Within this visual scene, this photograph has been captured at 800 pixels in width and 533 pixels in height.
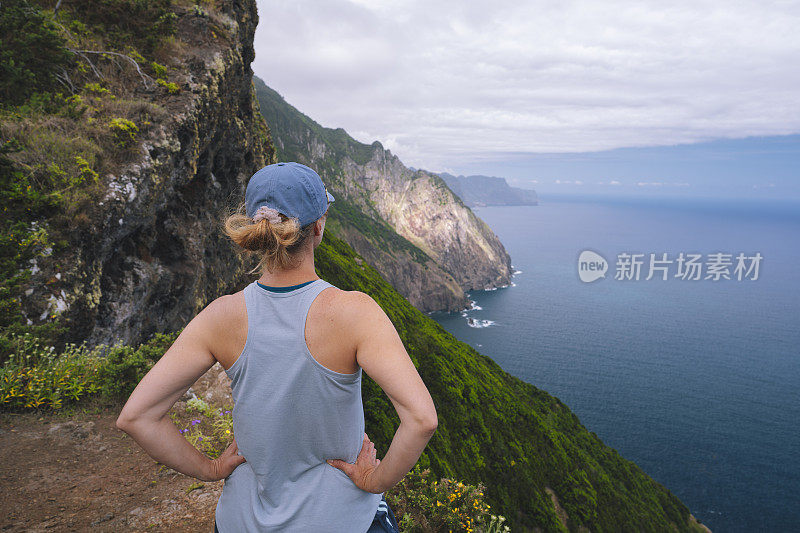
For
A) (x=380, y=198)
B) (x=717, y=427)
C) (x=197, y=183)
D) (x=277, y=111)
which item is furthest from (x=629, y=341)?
(x=277, y=111)

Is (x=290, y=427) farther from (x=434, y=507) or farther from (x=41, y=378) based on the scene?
(x=41, y=378)

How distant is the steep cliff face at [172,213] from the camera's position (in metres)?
10.6

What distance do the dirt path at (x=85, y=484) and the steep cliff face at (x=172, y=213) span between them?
4142 mm

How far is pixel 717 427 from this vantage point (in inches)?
2506

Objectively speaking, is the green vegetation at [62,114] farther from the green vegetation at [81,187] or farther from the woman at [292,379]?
the woman at [292,379]

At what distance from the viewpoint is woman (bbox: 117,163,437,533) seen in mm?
1820

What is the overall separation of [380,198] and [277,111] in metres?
62.9

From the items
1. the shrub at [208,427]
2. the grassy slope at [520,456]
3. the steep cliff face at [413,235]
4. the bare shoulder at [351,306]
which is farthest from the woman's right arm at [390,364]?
the steep cliff face at [413,235]

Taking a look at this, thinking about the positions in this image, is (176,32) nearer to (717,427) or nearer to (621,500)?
(621,500)

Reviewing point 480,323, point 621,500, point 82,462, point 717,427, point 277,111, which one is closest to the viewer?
point 82,462

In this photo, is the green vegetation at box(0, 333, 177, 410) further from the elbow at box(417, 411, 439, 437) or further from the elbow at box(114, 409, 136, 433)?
the elbow at box(417, 411, 439, 437)

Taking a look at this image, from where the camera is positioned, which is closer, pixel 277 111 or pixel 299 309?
pixel 299 309

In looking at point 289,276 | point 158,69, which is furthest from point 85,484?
point 158,69

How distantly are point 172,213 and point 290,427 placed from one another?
17.6 meters
